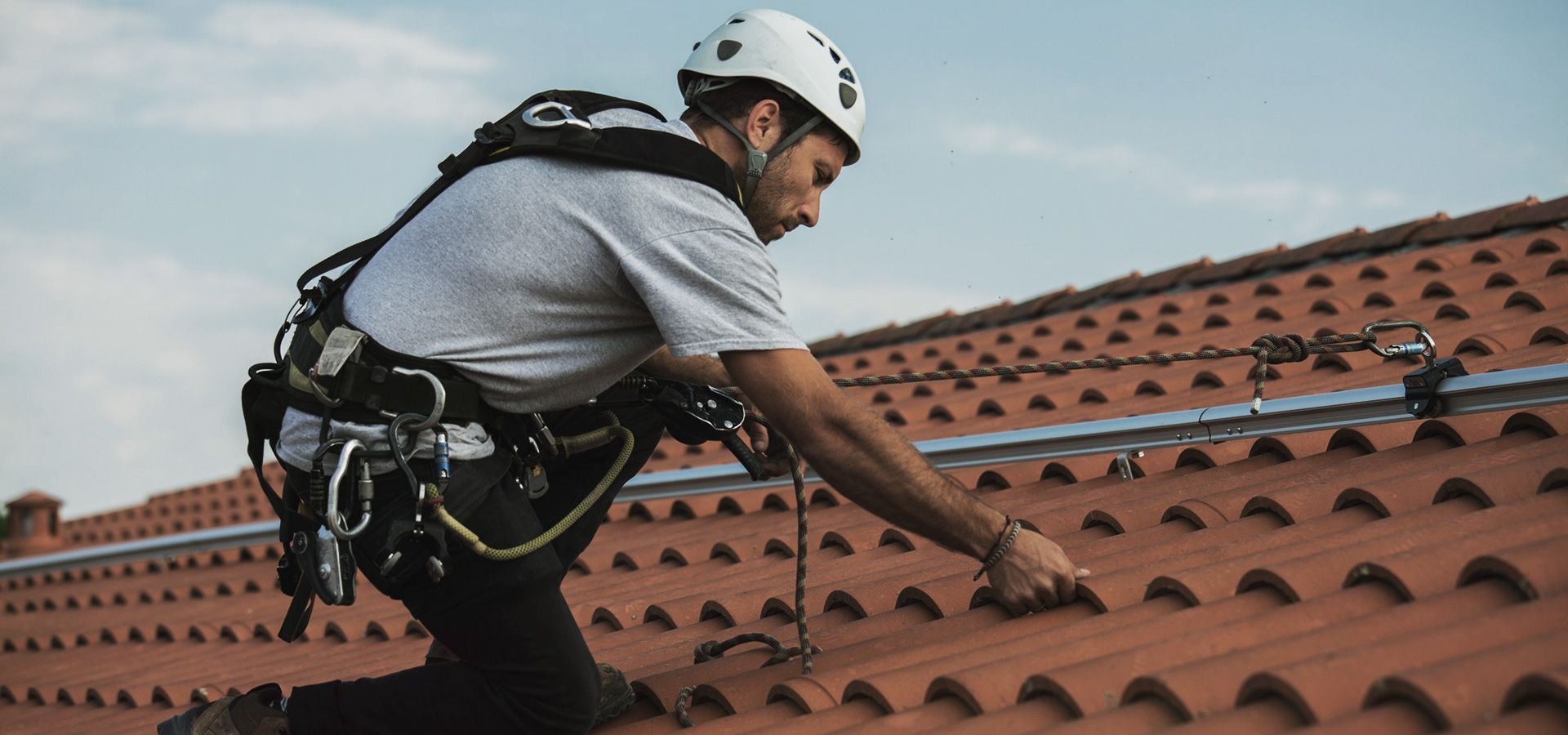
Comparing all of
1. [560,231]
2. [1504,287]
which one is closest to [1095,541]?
[560,231]

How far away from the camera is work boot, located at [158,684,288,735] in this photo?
281 cm

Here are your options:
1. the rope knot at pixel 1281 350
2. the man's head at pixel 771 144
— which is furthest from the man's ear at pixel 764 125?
the rope knot at pixel 1281 350

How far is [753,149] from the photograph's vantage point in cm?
279

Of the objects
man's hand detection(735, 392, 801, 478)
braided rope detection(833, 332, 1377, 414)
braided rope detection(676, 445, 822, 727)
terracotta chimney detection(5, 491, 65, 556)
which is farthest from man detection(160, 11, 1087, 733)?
terracotta chimney detection(5, 491, 65, 556)

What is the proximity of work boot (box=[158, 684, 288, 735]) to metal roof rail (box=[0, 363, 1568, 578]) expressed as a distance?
192cm

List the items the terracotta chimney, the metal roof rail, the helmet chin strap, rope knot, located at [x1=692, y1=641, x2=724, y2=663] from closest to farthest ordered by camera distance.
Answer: the helmet chin strap < rope knot, located at [x1=692, y1=641, x2=724, y2=663] < the metal roof rail < the terracotta chimney

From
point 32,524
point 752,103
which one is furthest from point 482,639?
point 32,524

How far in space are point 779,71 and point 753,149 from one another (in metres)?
0.16

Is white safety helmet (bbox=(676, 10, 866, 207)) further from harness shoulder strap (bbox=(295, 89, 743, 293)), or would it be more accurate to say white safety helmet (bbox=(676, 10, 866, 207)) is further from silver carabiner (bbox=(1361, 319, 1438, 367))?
silver carabiner (bbox=(1361, 319, 1438, 367))

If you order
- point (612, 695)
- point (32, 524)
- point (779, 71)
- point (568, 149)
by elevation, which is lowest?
point (612, 695)

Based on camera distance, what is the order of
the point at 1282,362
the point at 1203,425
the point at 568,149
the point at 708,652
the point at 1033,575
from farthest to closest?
the point at 1203,425, the point at 1282,362, the point at 708,652, the point at 1033,575, the point at 568,149

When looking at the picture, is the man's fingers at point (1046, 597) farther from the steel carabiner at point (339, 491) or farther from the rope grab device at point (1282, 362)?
the steel carabiner at point (339, 491)

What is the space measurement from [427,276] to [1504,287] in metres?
3.81

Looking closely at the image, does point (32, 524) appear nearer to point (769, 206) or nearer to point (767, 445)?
point (767, 445)
